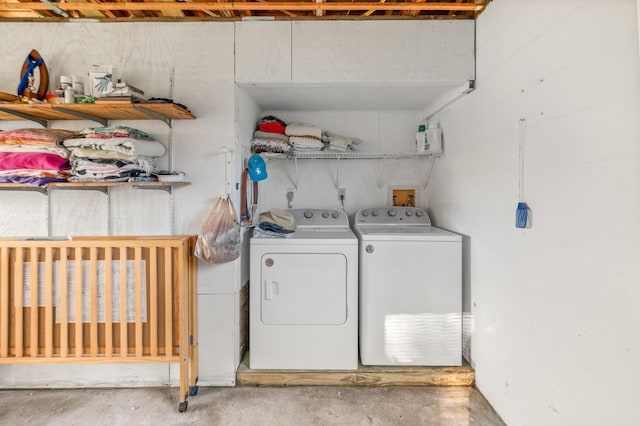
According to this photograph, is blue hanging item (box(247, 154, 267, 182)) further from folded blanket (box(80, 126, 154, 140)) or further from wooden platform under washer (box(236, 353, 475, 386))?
wooden platform under washer (box(236, 353, 475, 386))

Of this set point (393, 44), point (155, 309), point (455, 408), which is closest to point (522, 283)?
point (455, 408)

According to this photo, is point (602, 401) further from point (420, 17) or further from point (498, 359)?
point (420, 17)

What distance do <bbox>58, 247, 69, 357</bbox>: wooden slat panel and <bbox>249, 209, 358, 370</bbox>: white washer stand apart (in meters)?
1.04

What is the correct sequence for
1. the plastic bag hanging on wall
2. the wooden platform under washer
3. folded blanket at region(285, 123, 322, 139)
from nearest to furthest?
the plastic bag hanging on wall
the wooden platform under washer
folded blanket at region(285, 123, 322, 139)

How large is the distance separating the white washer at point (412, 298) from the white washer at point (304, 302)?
0.11m

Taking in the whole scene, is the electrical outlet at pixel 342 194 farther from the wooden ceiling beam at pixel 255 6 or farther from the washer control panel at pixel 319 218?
the wooden ceiling beam at pixel 255 6

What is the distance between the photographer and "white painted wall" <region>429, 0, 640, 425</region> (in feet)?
3.38

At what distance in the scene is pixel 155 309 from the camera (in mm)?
1791

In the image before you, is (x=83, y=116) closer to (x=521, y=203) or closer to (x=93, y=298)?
(x=93, y=298)

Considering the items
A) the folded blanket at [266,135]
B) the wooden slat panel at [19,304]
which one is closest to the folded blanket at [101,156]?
the wooden slat panel at [19,304]

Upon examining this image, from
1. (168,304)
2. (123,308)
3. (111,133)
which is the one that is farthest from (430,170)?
(123,308)

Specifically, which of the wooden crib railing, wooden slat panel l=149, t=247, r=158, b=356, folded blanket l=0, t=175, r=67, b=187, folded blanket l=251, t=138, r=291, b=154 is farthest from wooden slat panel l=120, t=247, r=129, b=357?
folded blanket l=251, t=138, r=291, b=154

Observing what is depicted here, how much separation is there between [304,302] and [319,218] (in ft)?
2.80

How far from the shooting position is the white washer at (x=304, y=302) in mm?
2012
